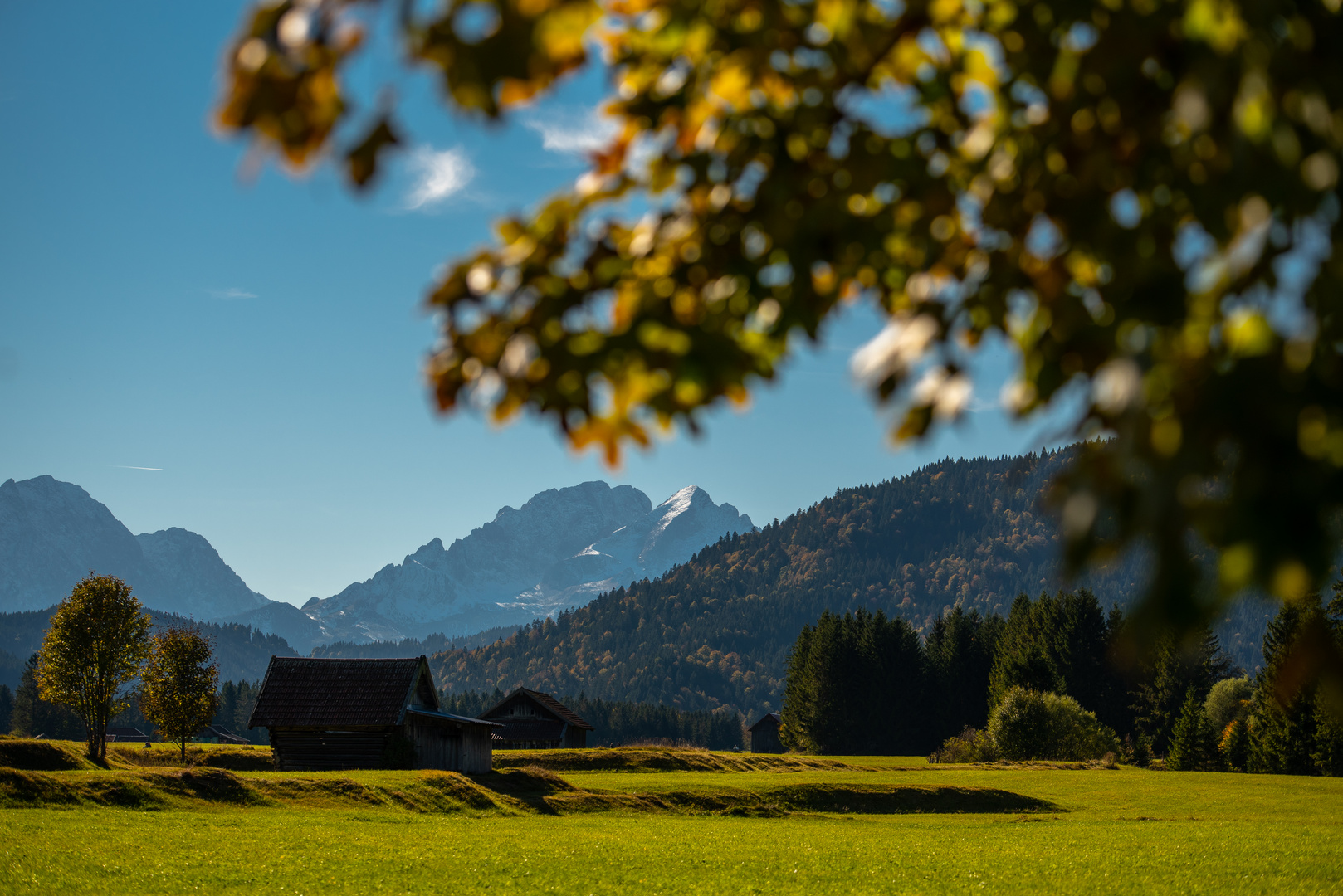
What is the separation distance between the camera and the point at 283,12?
264 centimetres

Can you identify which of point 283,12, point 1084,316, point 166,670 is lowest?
point 166,670

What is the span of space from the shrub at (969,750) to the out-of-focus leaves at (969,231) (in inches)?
2912

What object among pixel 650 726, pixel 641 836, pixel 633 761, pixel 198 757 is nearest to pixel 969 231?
pixel 641 836

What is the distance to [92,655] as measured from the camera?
1747 inches

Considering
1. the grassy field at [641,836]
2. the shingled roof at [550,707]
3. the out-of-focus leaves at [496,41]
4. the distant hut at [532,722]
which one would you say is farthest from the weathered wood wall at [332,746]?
the out-of-focus leaves at [496,41]

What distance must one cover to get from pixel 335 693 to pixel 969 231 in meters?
45.0

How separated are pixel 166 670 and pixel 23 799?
86.9 feet

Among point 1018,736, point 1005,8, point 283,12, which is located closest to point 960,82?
point 1005,8

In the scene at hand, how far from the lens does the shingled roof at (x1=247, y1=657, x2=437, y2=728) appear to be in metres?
41.8

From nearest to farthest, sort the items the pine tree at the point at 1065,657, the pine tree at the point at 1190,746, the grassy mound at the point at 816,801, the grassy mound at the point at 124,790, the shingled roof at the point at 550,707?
the grassy mound at the point at 124,790, the grassy mound at the point at 816,801, the pine tree at the point at 1190,746, the shingled roof at the point at 550,707, the pine tree at the point at 1065,657

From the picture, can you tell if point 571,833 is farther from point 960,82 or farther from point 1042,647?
point 1042,647

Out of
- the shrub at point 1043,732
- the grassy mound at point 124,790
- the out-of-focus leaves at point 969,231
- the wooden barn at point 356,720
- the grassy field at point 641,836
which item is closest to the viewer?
the out-of-focus leaves at point 969,231

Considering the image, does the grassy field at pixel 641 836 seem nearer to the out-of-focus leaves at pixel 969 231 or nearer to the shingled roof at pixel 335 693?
the shingled roof at pixel 335 693

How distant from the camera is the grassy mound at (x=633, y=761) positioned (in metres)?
56.9
